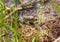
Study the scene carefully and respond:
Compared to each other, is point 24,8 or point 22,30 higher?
point 24,8

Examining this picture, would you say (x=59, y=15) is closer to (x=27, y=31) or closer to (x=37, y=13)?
(x=37, y=13)

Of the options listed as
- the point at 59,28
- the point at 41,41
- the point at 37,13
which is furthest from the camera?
the point at 37,13

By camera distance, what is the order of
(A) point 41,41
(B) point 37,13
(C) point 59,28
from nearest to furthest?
(A) point 41,41 → (C) point 59,28 → (B) point 37,13

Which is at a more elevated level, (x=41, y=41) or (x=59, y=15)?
(x=59, y=15)

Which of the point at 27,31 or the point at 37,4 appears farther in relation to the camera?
the point at 37,4

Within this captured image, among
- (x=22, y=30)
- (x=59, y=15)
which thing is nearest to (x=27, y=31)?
(x=22, y=30)

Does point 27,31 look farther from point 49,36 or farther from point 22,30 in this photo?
point 49,36

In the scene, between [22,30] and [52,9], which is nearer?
[22,30]

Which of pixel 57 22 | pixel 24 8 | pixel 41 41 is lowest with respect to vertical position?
pixel 41 41

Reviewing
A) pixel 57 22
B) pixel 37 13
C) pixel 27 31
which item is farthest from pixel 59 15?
pixel 27 31
